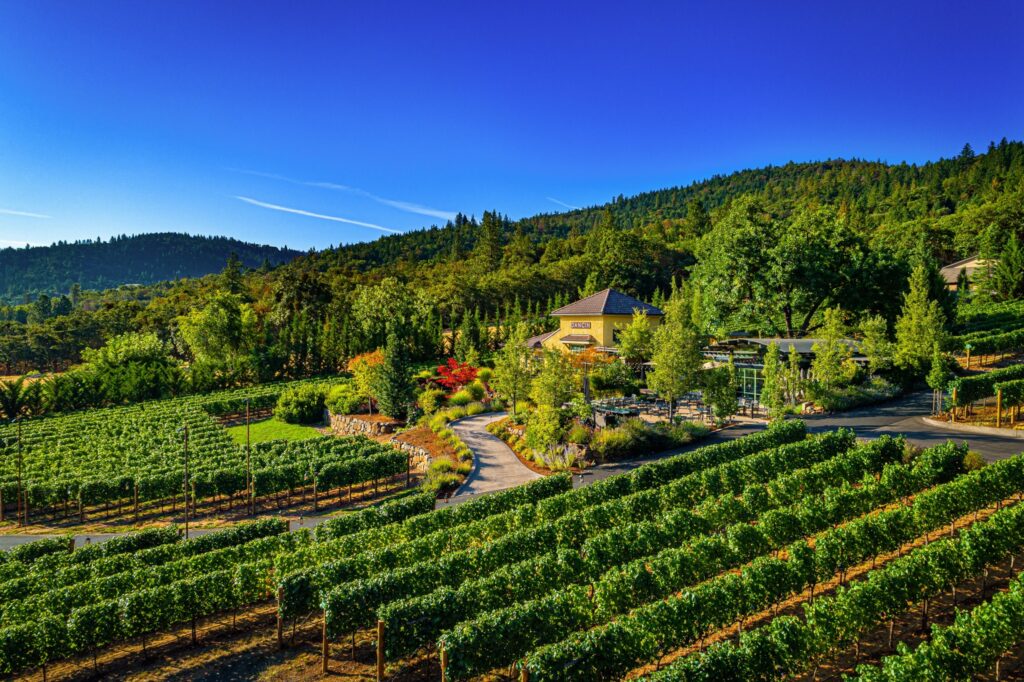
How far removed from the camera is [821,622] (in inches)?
385

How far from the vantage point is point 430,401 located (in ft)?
125

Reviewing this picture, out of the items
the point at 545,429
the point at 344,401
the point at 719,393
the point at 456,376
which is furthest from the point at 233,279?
the point at 719,393

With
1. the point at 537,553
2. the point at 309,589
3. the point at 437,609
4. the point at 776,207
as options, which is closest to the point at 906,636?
the point at 537,553

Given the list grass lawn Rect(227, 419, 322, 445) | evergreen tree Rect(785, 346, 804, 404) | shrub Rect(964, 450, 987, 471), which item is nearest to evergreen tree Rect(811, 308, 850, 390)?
evergreen tree Rect(785, 346, 804, 404)

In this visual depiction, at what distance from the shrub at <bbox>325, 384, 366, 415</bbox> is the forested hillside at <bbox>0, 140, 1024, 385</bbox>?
8259 mm

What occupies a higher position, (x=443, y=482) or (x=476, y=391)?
(x=476, y=391)

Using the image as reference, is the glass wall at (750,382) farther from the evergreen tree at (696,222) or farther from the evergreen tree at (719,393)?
the evergreen tree at (696,222)

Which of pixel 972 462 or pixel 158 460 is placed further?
pixel 158 460

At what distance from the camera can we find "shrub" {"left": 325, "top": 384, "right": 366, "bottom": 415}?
42031 mm

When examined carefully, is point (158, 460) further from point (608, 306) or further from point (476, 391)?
point (608, 306)

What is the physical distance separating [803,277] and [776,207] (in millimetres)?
77495

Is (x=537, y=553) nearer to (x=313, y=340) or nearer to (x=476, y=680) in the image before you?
(x=476, y=680)

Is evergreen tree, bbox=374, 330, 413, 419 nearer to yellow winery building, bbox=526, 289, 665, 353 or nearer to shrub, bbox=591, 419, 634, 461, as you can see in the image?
yellow winery building, bbox=526, 289, 665, 353

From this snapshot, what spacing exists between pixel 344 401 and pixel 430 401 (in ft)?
27.6
